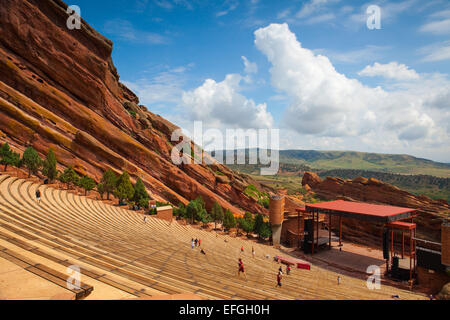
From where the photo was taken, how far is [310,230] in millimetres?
31375

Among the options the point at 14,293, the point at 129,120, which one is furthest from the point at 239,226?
the point at 14,293

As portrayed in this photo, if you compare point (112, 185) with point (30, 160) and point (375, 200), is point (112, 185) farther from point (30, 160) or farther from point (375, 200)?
Result: point (375, 200)

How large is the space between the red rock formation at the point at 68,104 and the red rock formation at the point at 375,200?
87.0ft

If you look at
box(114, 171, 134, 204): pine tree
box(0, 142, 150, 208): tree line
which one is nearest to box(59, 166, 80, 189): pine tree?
box(0, 142, 150, 208): tree line

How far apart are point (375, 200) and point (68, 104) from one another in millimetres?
80109

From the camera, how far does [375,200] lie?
68188 mm

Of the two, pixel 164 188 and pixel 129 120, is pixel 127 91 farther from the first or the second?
pixel 164 188

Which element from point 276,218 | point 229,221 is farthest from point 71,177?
point 276,218

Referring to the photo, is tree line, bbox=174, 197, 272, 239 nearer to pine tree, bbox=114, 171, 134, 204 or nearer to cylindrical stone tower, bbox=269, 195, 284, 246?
cylindrical stone tower, bbox=269, 195, 284, 246

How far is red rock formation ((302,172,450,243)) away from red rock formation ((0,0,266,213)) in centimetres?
2650

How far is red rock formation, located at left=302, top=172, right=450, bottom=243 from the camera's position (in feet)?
126

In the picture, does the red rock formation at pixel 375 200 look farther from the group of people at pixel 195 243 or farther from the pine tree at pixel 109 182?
the pine tree at pixel 109 182

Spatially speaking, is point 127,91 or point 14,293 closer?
point 14,293
